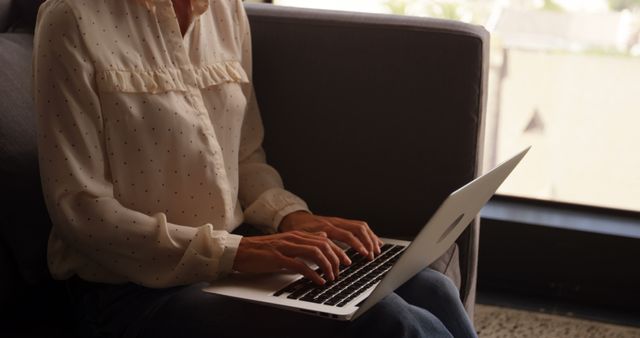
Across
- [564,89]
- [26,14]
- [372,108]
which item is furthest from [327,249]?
[564,89]

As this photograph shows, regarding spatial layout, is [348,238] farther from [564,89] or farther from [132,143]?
[564,89]

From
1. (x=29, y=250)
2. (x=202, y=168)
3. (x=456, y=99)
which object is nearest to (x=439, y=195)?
(x=456, y=99)

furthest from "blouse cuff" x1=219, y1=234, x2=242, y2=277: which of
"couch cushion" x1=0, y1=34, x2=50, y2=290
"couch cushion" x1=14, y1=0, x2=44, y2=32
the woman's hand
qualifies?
"couch cushion" x1=14, y1=0, x2=44, y2=32

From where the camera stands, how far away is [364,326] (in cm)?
128

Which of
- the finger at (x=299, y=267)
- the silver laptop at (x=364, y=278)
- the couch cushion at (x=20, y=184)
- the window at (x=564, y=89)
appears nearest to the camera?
the silver laptop at (x=364, y=278)

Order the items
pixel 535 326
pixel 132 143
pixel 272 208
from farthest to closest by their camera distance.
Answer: pixel 535 326, pixel 272 208, pixel 132 143

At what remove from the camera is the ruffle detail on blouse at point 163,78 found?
1.34m

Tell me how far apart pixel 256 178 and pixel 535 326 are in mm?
904

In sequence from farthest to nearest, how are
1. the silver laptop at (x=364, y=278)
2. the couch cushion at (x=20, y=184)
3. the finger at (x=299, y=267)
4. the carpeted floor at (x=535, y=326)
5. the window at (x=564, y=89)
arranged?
1. the window at (x=564, y=89)
2. the carpeted floor at (x=535, y=326)
3. the couch cushion at (x=20, y=184)
4. the finger at (x=299, y=267)
5. the silver laptop at (x=364, y=278)

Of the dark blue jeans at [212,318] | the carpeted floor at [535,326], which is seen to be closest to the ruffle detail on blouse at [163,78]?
the dark blue jeans at [212,318]

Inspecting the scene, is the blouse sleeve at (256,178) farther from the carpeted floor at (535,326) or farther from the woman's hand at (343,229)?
the carpeted floor at (535,326)

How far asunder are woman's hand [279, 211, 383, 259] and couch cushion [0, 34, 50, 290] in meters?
0.39

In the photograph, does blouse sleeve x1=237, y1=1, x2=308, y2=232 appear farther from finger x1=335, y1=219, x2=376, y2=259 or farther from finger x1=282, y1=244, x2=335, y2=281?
finger x1=282, y1=244, x2=335, y2=281

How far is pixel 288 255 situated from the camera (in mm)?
1358
